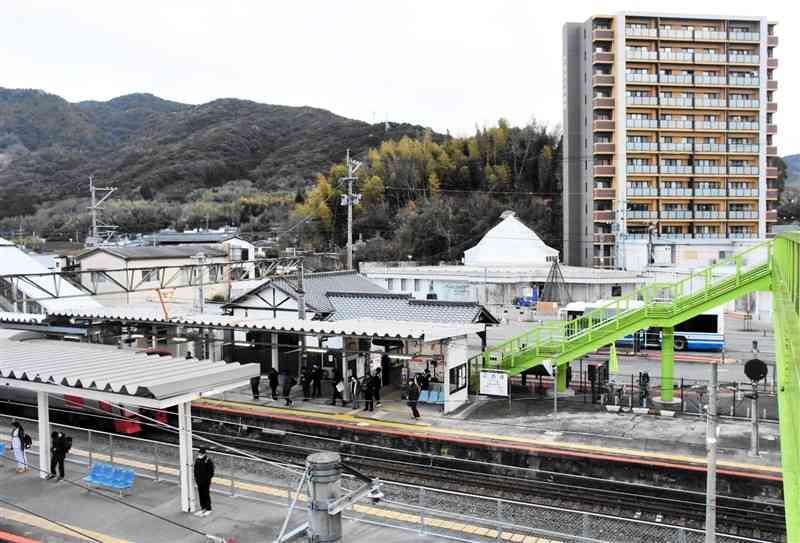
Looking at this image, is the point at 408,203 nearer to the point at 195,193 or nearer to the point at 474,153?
the point at 474,153

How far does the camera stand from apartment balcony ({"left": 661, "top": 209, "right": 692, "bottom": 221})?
5962 cm

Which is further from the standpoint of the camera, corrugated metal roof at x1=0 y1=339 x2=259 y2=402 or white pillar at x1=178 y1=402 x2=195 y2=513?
white pillar at x1=178 y1=402 x2=195 y2=513

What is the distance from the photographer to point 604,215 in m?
60.6

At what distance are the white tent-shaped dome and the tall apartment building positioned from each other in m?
5.56

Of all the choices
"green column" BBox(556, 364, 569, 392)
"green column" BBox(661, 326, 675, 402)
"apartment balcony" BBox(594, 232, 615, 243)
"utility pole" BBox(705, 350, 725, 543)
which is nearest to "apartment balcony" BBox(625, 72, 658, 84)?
"apartment balcony" BBox(594, 232, 615, 243)

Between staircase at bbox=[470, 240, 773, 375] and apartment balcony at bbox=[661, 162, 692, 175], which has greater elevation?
apartment balcony at bbox=[661, 162, 692, 175]

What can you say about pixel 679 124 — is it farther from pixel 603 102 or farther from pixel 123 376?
pixel 123 376

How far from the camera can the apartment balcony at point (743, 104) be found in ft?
197

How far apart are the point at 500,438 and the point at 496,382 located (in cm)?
426

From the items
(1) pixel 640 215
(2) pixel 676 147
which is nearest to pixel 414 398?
(1) pixel 640 215

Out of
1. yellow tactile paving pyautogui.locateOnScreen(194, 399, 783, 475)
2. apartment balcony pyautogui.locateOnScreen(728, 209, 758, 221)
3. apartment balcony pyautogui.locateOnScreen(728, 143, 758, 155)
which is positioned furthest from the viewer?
apartment balcony pyautogui.locateOnScreen(728, 209, 758, 221)

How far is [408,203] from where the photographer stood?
261 ft

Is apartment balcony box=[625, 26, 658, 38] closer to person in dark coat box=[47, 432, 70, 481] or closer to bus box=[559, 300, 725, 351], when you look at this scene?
bus box=[559, 300, 725, 351]

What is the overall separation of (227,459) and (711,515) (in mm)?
12350
